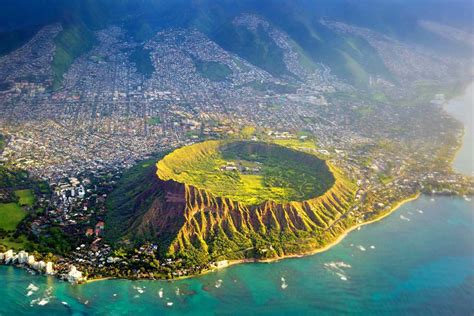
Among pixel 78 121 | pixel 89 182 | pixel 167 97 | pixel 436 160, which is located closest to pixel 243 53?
pixel 167 97

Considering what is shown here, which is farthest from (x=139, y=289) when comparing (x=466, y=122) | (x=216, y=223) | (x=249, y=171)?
(x=466, y=122)

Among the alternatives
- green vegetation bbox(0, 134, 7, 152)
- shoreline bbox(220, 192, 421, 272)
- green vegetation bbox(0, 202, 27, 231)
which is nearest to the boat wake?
shoreline bbox(220, 192, 421, 272)

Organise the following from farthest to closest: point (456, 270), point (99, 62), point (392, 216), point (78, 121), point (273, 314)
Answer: point (99, 62) → point (78, 121) → point (392, 216) → point (456, 270) → point (273, 314)

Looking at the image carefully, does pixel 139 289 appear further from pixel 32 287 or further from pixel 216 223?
pixel 216 223

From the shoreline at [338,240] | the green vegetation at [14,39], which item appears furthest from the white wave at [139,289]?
the green vegetation at [14,39]

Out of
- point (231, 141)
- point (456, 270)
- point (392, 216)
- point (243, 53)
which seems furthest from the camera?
point (243, 53)

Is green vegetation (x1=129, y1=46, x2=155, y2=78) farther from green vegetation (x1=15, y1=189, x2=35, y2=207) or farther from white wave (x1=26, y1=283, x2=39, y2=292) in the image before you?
white wave (x1=26, y1=283, x2=39, y2=292)

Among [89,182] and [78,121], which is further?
[78,121]

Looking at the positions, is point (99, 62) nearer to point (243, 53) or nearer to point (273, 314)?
point (243, 53)
